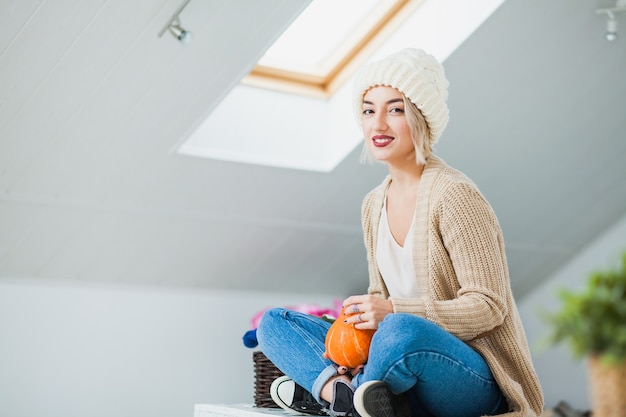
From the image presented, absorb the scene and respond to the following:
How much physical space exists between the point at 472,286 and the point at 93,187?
1613 millimetres

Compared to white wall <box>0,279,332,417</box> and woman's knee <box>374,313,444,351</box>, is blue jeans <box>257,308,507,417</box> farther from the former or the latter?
white wall <box>0,279,332,417</box>

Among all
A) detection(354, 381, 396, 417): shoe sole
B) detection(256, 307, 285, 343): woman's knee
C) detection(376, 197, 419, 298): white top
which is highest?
detection(376, 197, 419, 298): white top

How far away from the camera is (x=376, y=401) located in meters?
1.51

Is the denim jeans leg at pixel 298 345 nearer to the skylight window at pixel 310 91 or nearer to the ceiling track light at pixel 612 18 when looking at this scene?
the skylight window at pixel 310 91

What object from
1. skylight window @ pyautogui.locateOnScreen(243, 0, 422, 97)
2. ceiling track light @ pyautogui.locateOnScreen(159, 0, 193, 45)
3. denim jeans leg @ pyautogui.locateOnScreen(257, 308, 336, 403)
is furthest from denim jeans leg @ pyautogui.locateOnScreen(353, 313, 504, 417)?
skylight window @ pyautogui.locateOnScreen(243, 0, 422, 97)

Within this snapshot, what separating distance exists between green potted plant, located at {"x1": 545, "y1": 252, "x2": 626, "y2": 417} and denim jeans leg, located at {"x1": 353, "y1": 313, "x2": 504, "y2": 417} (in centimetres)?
76

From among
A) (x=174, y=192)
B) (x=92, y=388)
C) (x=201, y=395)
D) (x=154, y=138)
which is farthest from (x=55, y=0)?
(x=201, y=395)

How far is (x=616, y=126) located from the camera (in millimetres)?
3225

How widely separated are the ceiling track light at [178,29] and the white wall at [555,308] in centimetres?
243

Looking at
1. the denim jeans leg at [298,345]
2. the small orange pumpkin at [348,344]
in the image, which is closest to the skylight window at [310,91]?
the denim jeans leg at [298,345]

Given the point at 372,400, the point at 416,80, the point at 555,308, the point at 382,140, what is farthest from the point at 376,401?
the point at 555,308

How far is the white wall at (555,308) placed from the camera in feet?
12.7

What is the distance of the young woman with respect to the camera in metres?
1.54

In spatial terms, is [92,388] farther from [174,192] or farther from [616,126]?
[616,126]
